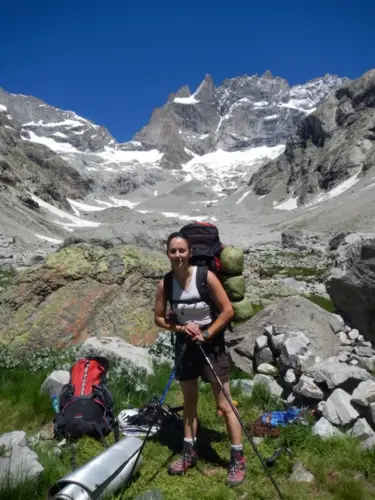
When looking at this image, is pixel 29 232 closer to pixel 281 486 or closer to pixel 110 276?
pixel 110 276

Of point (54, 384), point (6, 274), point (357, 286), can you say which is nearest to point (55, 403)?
point (54, 384)

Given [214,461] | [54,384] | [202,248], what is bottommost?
[214,461]

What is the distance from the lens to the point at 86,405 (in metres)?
6.15

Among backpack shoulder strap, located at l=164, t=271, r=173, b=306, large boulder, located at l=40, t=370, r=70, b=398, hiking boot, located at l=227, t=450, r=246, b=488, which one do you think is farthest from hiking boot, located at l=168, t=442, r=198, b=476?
→ large boulder, located at l=40, t=370, r=70, b=398

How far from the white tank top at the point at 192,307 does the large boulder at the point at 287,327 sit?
4389 mm

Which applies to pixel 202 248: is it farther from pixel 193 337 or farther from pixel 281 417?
pixel 281 417

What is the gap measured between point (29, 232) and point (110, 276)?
9369cm

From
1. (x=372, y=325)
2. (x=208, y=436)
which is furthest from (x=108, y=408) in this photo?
(x=372, y=325)

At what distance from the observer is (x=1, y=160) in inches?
5394

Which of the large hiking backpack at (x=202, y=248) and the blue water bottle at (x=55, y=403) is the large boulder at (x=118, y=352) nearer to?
the blue water bottle at (x=55, y=403)

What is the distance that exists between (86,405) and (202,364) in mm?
2075

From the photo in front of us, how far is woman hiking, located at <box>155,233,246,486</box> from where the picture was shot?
5.08 metres

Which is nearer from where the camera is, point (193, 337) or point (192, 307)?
point (193, 337)

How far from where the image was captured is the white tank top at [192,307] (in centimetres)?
518
